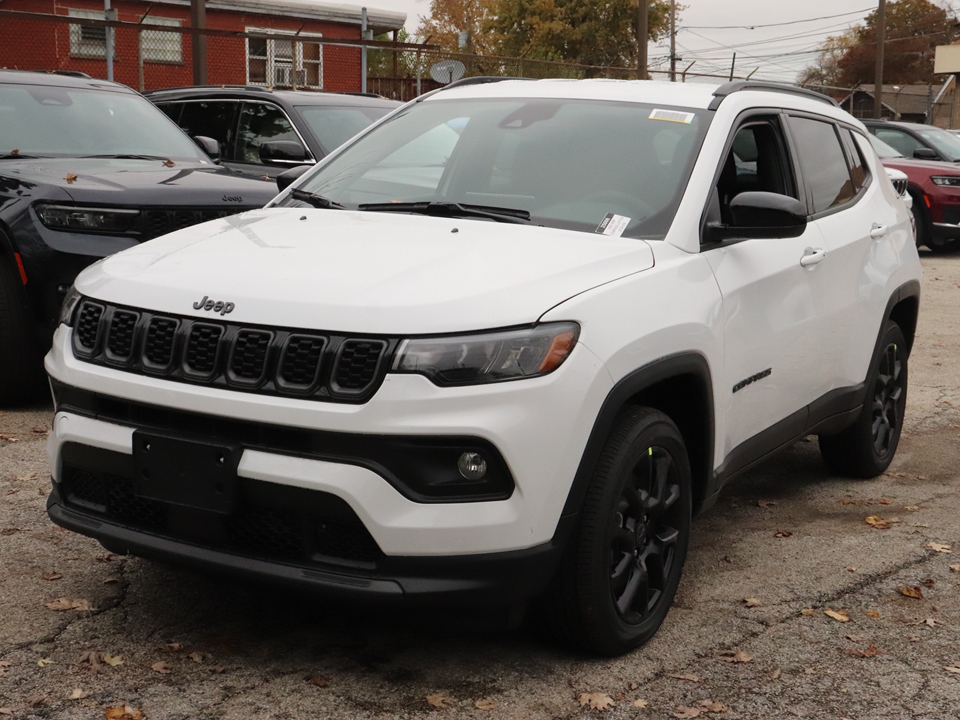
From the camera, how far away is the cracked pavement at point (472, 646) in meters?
3.31

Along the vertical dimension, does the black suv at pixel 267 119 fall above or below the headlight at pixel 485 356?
above

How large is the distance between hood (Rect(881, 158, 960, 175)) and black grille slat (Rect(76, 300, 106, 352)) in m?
14.0

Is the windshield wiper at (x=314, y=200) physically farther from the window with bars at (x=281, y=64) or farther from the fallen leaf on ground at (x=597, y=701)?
the window with bars at (x=281, y=64)

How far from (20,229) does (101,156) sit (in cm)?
137

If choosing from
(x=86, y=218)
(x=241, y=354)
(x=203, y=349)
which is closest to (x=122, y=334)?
(x=203, y=349)

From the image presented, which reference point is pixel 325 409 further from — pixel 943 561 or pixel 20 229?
pixel 20 229

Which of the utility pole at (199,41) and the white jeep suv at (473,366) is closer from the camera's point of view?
the white jeep suv at (473,366)

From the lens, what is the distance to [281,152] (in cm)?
862

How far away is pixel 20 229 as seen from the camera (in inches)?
243

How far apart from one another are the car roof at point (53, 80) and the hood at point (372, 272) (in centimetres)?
431

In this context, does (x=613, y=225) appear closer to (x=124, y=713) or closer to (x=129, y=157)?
(x=124, y=713)

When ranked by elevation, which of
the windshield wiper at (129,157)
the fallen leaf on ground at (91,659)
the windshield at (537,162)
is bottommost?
the fallen leaf on ground at (91,659)

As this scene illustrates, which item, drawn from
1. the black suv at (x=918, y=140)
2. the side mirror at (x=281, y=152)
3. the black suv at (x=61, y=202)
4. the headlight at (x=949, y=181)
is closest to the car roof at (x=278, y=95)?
the side mirror at (x=281, y=152)

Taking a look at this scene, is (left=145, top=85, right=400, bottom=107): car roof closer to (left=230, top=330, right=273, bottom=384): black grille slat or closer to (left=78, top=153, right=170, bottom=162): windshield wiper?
(left=78, top=153, right=170, bottom=162): windshield wiper
